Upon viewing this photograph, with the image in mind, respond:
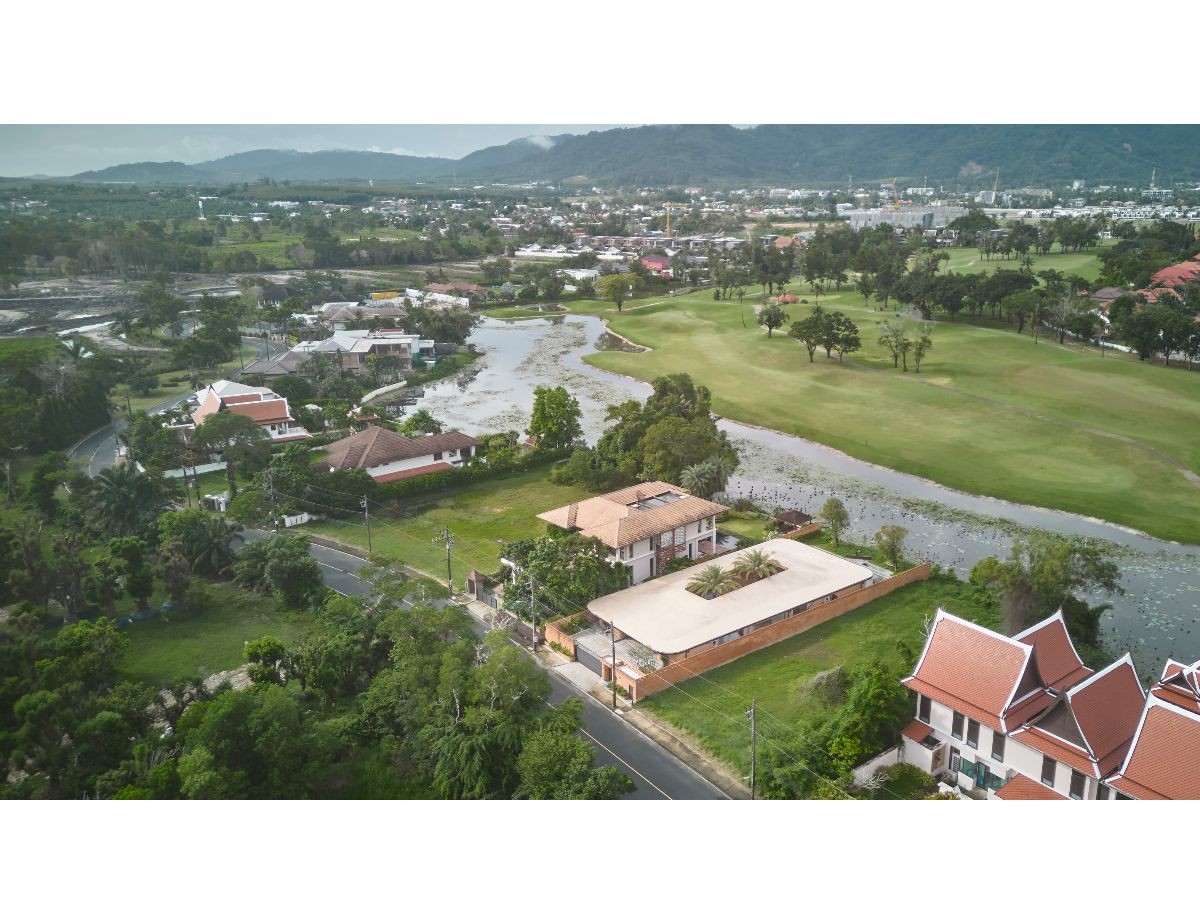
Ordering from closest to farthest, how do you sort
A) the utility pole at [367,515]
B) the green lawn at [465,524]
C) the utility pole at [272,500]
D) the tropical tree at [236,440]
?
the green lawn at [465,524] → the utility pole at [367,515] → the utility pole at [272,500] → the tropical tree at [236,440]

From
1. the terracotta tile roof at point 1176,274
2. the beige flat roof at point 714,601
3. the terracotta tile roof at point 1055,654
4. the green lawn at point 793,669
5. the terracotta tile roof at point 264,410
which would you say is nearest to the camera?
the terracotta tile roof at point 1055,654

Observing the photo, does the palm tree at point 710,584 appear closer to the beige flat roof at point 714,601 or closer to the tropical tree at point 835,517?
the beige flat roof at point 714,601

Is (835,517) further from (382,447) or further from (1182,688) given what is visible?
(382,447)

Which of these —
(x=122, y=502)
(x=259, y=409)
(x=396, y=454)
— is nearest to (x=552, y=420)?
(x=396, y=454)

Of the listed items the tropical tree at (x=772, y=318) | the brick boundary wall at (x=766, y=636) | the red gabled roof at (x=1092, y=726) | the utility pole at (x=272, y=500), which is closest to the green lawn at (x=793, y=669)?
the brick boundary wall at (x=766, y=636)

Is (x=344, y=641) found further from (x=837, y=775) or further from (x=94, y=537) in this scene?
(x=94, y=537)

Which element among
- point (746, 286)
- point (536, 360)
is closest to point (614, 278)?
point (746, 286)

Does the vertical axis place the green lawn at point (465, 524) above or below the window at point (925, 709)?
below

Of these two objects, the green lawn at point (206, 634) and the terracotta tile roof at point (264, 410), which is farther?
the terracotta tile roof at point (264, 410)
